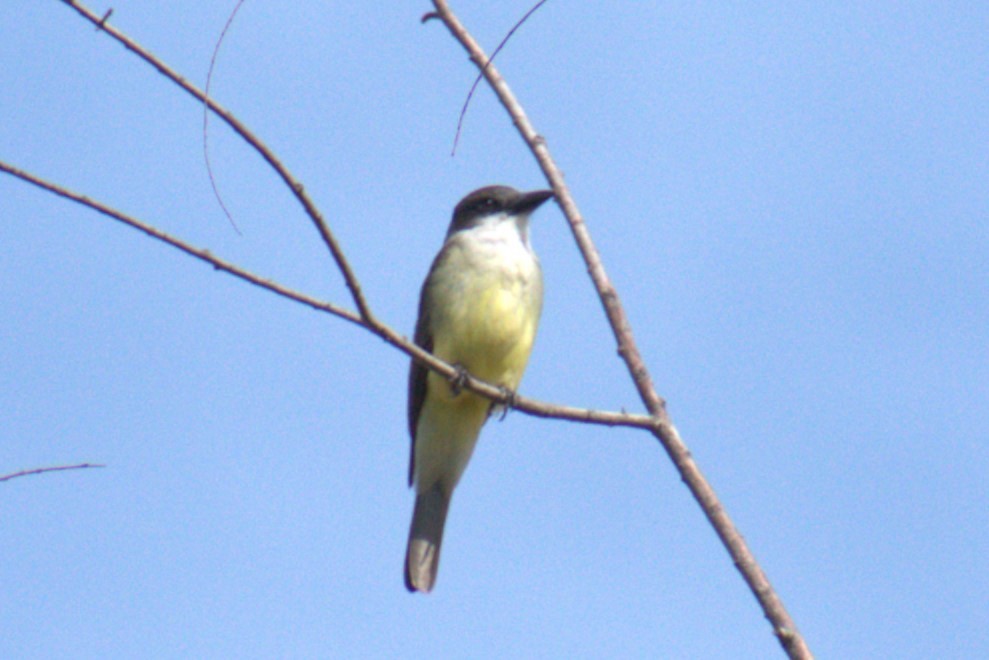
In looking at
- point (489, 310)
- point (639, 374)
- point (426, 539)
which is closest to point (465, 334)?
point (489, 310)

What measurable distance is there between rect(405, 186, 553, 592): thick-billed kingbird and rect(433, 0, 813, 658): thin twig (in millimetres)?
2747

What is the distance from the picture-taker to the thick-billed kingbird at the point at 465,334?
7371 millimetres

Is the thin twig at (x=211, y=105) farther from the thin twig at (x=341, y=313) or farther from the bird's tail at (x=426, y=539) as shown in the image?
the bird's tail at (x=426, y=539)

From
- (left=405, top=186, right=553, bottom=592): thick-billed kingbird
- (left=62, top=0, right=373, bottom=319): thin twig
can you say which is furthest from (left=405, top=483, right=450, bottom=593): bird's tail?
(left=62, top=0, right=373, bottom=319): thin twig

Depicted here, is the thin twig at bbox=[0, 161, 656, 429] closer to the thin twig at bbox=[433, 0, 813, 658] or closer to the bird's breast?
the thin twig at bbox=[433, 0, 813, 658]

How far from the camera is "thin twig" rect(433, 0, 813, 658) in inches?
137

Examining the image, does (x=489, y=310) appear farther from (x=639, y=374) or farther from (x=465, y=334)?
(x=639, y=374)

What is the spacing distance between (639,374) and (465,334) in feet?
10.5

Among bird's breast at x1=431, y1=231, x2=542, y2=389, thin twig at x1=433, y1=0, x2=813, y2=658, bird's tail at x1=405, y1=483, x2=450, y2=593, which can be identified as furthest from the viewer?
bird's tail at x1=405, y1=483, x2=450, y2=593

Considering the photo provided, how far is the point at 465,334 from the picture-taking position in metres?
7.33

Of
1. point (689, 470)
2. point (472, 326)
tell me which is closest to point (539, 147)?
point (689, 470)

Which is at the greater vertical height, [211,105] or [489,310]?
[489,310]

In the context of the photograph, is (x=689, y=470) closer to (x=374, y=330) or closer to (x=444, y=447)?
(x=374, y=330)

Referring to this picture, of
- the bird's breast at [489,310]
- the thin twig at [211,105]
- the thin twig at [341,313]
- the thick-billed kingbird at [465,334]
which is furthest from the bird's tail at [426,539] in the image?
the thin twig at [211,105]
